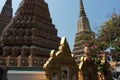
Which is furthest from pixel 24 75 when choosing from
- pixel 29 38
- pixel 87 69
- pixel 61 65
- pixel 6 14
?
pixel 6 14

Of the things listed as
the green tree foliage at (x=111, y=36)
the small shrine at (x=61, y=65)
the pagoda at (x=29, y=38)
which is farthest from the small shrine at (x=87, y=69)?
the pagoda at (x=29, y=38)

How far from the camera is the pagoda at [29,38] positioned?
96.5 ft

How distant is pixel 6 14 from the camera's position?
46.6 m

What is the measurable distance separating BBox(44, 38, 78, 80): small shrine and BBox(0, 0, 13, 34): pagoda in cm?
2940

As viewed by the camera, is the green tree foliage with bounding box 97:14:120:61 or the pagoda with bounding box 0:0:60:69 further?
the pagoda with bounding box 0:0:60:69

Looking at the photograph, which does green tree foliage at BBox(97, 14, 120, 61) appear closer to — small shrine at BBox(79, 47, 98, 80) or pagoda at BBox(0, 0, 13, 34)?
small shrine at BBox(79, 47, 98, 80)

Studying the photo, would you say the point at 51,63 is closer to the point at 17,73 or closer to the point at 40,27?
the point at 17,73

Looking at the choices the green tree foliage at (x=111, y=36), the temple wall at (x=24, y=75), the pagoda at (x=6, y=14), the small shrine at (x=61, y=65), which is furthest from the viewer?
the pagoda at (x=6, y=14)

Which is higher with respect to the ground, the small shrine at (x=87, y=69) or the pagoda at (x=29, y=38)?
the pagoda at (x=29, y=38)

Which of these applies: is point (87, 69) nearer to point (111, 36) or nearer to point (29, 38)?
point (111, 36)

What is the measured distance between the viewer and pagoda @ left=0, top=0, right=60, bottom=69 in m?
29.4

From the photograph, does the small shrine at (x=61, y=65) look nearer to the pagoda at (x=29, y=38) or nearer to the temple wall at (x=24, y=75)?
the temple wall at (x=24, y=75)

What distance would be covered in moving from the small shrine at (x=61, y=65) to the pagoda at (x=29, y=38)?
1384 cm

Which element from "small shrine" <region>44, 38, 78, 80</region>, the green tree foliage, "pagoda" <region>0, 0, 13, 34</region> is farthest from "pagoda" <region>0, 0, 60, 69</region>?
the green tree foliage
